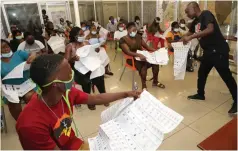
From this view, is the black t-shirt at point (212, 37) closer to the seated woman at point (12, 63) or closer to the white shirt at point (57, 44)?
the seated woman at point (12, 63)

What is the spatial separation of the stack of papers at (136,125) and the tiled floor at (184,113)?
3.48 feet

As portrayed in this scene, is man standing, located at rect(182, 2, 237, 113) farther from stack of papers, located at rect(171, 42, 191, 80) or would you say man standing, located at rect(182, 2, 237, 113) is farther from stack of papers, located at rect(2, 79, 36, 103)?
stack of papers, located at rect(2, 79, 36, 103)

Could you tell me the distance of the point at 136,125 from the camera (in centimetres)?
133

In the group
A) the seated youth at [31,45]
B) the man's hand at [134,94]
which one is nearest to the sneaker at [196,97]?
the man's hand at [134,94]

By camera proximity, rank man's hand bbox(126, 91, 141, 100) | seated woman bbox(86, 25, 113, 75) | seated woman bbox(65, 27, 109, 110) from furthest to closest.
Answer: seated woman bbox(86, 25, 113, 75) → seated woman bbox(65, 27, 109, 110) → man's hand bbox(126, 91, 141, 100)

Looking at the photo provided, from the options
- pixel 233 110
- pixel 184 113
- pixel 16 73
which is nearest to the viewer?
pixel 16 73

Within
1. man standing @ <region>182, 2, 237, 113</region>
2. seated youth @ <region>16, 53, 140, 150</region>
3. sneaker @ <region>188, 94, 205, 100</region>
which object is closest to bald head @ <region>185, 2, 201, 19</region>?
man standing @ <region>182, 2, 237, 113</region>

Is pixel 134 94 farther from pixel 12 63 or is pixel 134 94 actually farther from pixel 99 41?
pixel 99 41

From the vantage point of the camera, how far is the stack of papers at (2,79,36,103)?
256 cm

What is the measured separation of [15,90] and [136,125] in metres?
2.00

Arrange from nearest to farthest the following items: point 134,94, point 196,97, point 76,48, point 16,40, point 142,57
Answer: point 134,94, point 76,48, point 196,97, point 142,57, point 16,40

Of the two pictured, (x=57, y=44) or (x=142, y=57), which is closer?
(x=142, y=57)

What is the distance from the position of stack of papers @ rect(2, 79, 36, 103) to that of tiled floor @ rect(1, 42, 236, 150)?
1.88ft

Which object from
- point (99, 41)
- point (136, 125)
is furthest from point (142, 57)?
point (136, 125)
